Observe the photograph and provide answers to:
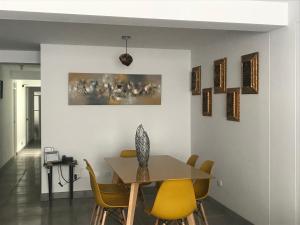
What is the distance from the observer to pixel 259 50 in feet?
11.9

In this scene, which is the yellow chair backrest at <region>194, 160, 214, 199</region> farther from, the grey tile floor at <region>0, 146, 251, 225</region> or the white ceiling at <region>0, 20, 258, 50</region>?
the white ceiling at <region>0, 20, 258, 50</region>

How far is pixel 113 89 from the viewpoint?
533cm

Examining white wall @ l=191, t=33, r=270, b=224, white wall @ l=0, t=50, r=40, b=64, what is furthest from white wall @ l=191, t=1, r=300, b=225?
white wall @ l=0, t=50, r=40, b=64

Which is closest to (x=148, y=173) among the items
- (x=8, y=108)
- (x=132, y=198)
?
(x=132, y=198)

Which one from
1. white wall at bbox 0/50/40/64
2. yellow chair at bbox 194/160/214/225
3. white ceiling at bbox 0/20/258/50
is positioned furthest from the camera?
white wall at bbox 0/50/40/64

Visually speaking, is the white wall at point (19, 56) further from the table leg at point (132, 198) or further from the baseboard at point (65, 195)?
the table leg at point (132, 198)

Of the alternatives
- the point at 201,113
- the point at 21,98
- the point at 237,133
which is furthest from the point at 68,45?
the point at 21,98

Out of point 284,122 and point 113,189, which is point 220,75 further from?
point 113,189

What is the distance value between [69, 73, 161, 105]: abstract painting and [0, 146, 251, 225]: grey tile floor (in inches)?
59.1

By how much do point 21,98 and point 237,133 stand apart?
809cm

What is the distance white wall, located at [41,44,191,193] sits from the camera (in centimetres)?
513

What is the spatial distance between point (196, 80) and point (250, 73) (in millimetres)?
1596

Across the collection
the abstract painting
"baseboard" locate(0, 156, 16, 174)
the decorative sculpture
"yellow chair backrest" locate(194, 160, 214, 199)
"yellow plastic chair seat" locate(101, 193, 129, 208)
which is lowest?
"baseboard" locate(0, 156, 16, 174)

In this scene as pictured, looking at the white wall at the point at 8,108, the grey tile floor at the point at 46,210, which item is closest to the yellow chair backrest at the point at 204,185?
the grey tile floor at the point at 46,210
